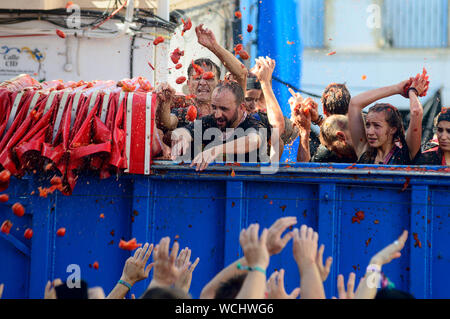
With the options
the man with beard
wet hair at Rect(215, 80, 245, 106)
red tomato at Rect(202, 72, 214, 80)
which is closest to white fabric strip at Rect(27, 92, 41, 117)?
the man with beard

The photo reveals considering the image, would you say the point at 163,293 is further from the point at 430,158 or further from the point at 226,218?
the point at 430,158

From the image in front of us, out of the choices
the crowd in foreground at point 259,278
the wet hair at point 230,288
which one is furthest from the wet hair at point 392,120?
the wet hair at point 230,288

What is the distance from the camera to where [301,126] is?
5059mm

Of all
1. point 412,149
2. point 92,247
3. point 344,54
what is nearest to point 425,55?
point 344,54

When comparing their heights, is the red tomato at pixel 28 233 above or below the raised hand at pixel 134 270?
above

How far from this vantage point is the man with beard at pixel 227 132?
446cm

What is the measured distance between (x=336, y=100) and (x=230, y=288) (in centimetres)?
268

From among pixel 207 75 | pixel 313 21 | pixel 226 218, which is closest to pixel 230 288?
pixel 226 218

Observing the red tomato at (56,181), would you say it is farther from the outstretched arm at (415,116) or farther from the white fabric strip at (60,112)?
the outstretched arm at (415,116)

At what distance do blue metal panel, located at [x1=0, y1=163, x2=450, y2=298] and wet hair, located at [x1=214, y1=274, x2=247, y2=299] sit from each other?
120 centimetres

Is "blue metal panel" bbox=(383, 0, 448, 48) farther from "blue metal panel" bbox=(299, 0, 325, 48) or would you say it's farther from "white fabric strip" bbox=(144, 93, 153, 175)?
"white fabric strip" bbox=(144, 93, 153, 175)

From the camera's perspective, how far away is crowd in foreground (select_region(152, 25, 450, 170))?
176 inches

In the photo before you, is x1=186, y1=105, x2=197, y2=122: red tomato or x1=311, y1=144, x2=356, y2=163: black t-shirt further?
x1=186, y1=105, x2=197, y2=122: red tomato

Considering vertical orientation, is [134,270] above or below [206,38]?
below
